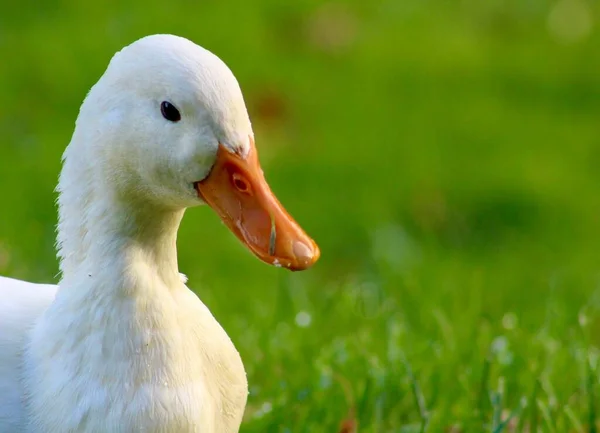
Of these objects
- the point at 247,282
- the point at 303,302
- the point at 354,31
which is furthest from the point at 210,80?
the point at 354,31

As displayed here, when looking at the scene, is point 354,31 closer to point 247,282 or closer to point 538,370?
point 247,282

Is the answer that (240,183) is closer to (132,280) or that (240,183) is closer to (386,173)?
(132,280)

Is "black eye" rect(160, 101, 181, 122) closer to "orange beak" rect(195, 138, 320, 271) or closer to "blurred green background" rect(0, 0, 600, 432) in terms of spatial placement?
"orange beak" rect(195, 138, 320, 271)

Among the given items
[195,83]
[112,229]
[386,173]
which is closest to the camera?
[195,83]

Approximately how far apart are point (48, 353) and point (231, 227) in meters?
0.41

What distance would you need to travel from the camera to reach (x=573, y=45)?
6.22m

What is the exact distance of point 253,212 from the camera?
187cm

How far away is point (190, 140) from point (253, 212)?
0.16m

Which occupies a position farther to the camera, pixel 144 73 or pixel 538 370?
pixel 538 370

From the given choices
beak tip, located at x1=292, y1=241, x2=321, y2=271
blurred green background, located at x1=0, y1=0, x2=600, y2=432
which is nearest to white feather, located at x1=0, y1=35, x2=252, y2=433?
beak tip, located at x1=292, y1=241, x2=321, y2=271

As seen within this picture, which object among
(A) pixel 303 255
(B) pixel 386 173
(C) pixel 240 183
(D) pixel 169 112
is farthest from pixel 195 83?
(B) pixel 386 173

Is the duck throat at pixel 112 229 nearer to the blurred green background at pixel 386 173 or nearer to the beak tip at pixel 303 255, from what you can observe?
the beak tip at pixel 303 255

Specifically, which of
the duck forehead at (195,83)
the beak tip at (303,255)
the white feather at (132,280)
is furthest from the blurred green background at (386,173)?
the duck forehead at (195,83)

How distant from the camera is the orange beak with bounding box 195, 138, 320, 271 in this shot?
5.99 feet
